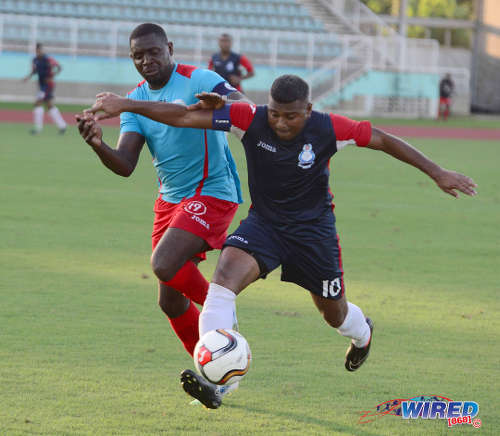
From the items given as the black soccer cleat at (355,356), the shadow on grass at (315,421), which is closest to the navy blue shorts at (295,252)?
the black soccer cleat at (355,356)

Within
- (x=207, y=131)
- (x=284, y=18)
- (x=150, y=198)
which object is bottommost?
(x=150, y=198)

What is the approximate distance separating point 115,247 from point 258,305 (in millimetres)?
2633

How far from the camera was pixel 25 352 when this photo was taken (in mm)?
5691

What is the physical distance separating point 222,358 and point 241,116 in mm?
1410

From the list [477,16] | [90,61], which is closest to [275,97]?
[90,61]

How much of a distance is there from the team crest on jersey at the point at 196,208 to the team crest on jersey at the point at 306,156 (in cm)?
75

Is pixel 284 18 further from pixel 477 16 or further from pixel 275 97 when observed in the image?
pixel 275 97

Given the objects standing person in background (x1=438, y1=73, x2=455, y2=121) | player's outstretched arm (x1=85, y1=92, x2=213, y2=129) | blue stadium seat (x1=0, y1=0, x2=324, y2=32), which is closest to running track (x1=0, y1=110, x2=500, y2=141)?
standing person in background (x1=438, y1=73, x2=455, y2=121)

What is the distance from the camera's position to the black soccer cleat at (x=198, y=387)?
15.0 feet

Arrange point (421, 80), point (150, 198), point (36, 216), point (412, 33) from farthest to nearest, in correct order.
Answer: point (412, 33)
point (421, 80)
point (150, 198)
point (36, 216)

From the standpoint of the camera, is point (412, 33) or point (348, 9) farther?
point (412, 33)

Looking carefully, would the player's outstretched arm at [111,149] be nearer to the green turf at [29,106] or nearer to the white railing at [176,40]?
the green turf at [29,106]

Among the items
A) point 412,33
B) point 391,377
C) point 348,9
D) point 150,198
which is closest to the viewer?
point 391,377

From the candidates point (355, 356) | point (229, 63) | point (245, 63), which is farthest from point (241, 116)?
point (229, 63)
